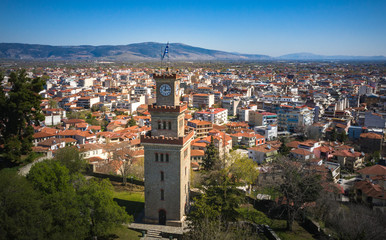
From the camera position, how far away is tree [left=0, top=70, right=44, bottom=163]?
26.7 metres

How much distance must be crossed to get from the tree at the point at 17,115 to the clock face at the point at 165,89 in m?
12.7

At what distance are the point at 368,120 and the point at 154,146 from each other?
6585 cm

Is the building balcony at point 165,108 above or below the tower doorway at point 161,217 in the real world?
above

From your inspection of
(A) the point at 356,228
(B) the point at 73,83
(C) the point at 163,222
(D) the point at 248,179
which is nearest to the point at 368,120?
(D) the point at 248,179

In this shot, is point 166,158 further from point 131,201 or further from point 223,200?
point 131,201

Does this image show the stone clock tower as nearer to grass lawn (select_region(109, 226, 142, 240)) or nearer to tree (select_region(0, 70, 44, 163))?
grass lawn (select_region(109, 226, 142, 240))

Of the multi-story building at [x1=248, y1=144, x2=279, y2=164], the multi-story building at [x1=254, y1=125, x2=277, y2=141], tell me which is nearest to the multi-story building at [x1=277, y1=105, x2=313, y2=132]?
the multi-story building at [x1=254, y1=125, x2=277, y2=141]

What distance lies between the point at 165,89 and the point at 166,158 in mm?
5277

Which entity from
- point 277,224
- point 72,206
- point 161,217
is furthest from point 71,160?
point 277,224

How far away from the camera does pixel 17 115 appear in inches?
1066

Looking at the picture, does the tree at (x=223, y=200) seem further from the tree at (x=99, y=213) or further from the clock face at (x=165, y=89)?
the clock face at (x=165, y=89)

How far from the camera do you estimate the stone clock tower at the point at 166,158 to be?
23.2 meters

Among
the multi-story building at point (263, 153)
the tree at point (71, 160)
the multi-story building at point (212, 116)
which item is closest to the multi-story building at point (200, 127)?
the multi-story building at point (212, 116)

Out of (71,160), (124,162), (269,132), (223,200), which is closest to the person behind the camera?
(223,200)
